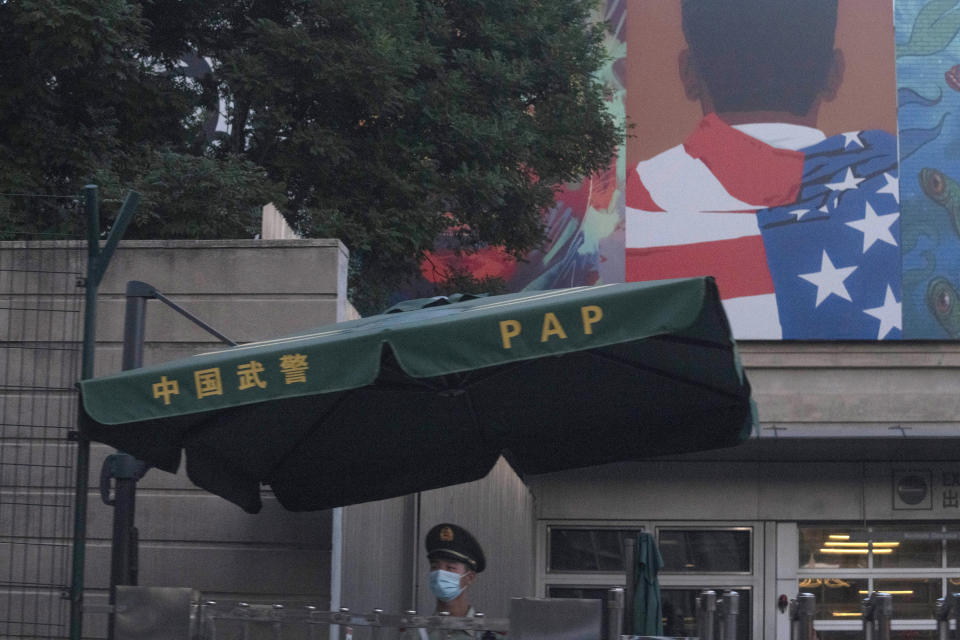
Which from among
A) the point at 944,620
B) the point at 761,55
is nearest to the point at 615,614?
the point at 944,620

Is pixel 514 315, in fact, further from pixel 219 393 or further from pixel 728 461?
pixel 728 461

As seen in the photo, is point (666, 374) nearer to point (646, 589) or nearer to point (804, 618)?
point (804, 618)

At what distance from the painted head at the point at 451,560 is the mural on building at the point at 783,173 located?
15.3 metres

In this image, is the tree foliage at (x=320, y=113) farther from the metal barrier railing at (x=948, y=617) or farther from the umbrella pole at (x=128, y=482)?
the metal barrier railing at (x=948, y=617)

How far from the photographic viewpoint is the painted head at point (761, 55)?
72.8 feet

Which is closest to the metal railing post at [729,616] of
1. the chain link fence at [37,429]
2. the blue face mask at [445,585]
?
the blue face mask at [445,585]

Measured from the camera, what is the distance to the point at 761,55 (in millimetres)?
22375

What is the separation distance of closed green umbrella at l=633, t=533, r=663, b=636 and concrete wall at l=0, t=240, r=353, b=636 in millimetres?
3772

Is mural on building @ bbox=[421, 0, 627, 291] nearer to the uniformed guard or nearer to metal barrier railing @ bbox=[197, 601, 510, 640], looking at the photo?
the uniformed guard

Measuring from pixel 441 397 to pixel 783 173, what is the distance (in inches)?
656

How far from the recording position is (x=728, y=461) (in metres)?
21.0

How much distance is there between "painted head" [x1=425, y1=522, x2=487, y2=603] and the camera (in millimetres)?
5965

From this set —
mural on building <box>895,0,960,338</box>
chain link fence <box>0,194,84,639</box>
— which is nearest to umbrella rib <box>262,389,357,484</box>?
chain link fence <box>0,194,84,639</box>

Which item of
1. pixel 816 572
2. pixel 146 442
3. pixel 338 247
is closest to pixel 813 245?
pixel 816 572
